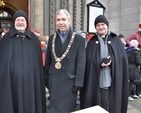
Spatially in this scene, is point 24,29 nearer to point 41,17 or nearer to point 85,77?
point 85,77

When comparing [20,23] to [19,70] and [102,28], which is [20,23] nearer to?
[19,70]

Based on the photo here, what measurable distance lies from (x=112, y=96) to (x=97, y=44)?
810mm

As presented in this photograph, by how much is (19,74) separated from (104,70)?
1.24 metres

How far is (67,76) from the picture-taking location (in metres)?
2.32

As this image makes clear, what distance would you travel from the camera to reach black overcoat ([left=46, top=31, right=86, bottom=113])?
7.62ft

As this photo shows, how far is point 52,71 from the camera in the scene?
2.40m

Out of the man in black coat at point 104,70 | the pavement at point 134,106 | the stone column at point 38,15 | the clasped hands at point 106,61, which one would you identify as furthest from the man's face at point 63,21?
the stone column at point 38,15

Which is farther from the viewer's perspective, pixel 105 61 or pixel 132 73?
pixel 132 73

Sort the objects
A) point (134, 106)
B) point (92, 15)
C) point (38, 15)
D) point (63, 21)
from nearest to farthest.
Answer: point (63, 21), point (134, 106), point (38, 15), point (92, 15)

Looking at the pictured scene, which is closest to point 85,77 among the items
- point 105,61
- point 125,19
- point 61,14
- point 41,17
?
point 105,61

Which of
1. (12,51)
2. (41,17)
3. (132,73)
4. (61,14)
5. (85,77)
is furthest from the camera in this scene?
(41,17)

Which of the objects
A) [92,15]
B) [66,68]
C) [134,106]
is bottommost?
[134,106]

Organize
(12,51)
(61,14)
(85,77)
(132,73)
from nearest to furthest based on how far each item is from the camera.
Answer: (61,14)
(12,51)
(85,77)
(132,73)

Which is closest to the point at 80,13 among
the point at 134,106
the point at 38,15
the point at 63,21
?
the point at 38,15
